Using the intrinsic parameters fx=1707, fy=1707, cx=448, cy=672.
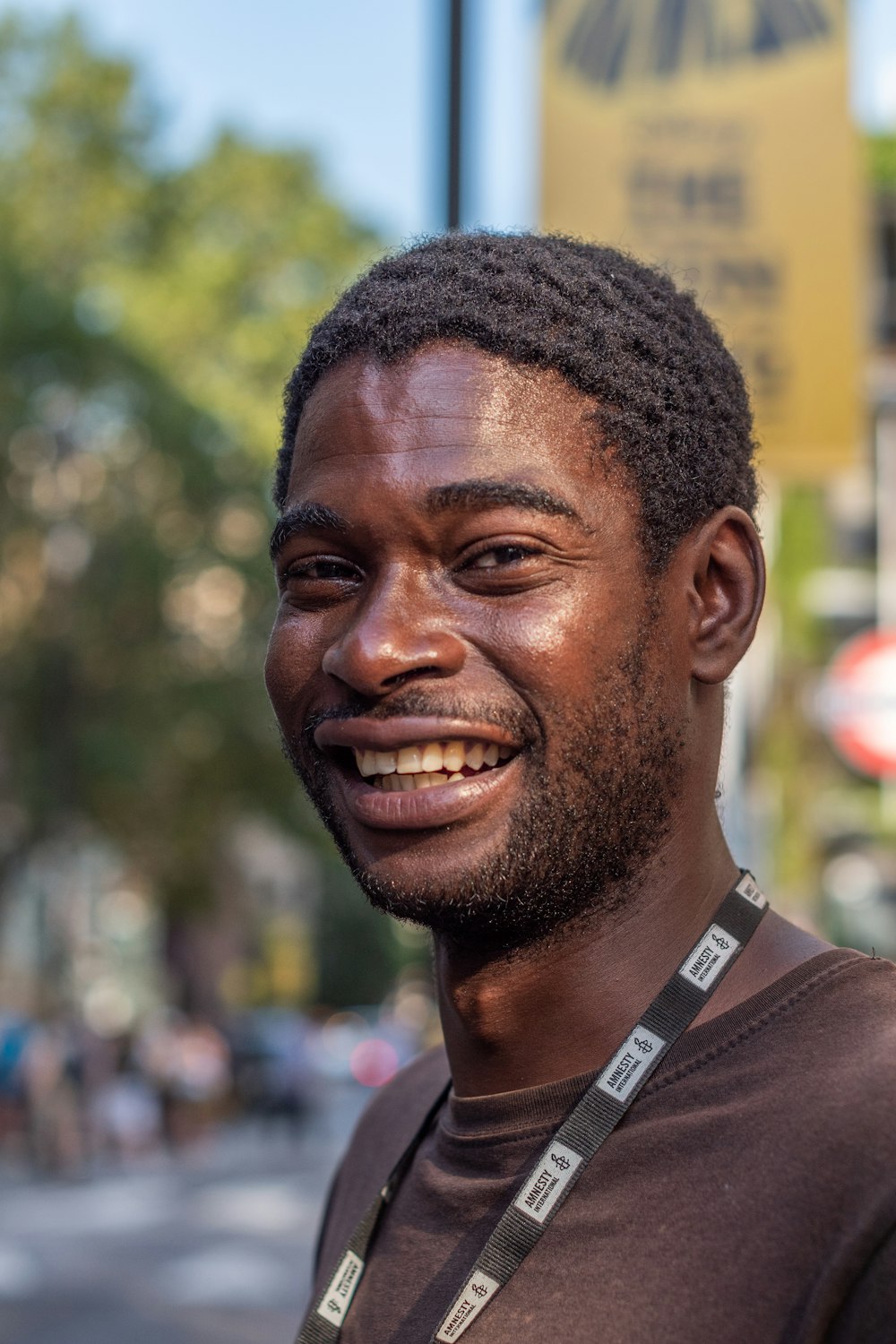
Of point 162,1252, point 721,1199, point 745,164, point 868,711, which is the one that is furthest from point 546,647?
point 162,1252

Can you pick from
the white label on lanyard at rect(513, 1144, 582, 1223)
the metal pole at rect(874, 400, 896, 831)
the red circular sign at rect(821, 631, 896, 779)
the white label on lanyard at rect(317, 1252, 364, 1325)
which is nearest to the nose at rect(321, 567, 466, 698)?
the white label on lanyard at rect(513, 1144, 582, 1223)

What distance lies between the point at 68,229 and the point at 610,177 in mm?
24127

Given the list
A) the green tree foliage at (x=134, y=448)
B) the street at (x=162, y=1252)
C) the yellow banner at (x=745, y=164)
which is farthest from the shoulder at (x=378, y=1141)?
the green tree foliage at (x=134, y=448)

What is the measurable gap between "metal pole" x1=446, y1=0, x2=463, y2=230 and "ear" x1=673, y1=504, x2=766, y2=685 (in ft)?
10.2

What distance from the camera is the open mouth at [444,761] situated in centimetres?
187

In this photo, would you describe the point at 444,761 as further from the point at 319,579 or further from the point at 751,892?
the point at 751,892

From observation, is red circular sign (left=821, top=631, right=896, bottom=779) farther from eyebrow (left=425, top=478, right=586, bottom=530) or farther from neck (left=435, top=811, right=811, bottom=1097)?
eyebrow (left=425, top=478, right=586, bottom=530)

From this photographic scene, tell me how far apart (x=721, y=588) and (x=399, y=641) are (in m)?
0.40

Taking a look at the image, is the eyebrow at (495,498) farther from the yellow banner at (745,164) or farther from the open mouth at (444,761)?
the yellow banner at (745,164)

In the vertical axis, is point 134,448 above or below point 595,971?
above

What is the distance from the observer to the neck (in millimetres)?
1903

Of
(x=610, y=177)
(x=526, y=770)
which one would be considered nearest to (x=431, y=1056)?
(x=526, y=770)

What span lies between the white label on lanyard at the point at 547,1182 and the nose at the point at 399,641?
1.70 feet

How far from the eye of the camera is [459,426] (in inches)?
73.3
